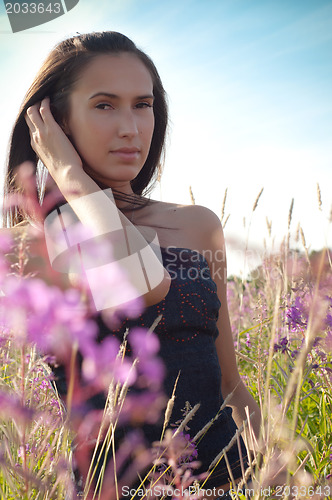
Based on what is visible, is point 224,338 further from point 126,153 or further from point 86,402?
point 126,153

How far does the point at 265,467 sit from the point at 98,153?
1.39 meters

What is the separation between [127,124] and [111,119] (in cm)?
6

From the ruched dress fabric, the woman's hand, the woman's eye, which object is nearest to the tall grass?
the ruched dress fabric

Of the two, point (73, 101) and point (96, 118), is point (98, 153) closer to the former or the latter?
point (96, 118)

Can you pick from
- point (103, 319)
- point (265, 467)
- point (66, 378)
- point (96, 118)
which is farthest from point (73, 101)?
point (265, 467)

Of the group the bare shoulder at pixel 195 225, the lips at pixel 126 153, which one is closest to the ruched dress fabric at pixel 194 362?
the bare shoulder at pixel 195 225

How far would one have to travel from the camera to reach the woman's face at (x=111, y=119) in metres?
1.80

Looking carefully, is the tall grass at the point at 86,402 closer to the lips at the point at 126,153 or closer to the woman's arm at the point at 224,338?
the woman's arm at the point at 224,338

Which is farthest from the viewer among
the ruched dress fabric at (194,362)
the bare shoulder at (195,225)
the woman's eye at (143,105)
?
the bare shoulder at (195,225)

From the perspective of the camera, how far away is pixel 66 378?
5.04 ft

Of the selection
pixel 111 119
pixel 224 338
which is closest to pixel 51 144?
pixel 111 119

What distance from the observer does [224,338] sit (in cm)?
196

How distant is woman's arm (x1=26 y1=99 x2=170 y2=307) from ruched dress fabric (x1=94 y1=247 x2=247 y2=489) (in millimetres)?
413

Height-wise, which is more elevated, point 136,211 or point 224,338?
point 136,211
